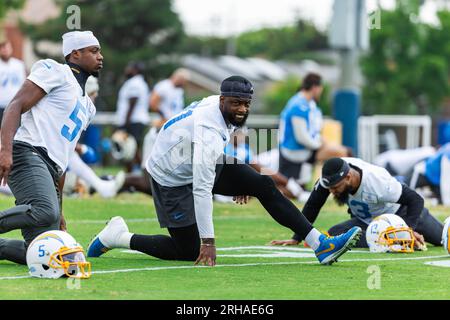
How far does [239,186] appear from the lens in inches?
352

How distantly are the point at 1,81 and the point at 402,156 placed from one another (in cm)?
638

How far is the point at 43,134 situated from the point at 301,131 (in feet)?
29.9

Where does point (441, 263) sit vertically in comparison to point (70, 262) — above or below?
below

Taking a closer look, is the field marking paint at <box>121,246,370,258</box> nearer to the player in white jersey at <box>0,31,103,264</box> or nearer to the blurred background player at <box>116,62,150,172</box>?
the player in white jersey at <box>0,31,103,264</box>

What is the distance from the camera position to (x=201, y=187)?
27.9ft

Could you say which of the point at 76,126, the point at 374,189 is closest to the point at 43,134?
the point at 76,126

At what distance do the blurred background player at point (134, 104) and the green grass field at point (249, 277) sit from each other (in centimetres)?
906

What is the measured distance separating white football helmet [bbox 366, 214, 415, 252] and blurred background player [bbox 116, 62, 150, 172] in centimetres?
1072

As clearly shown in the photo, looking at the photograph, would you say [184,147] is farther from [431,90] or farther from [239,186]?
[431,90]

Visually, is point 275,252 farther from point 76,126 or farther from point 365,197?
point 76,126

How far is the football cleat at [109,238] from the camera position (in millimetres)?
9359

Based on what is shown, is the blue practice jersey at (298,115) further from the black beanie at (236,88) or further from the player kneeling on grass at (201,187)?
the black beanie at (236,88)

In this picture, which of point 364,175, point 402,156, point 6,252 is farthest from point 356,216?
point 402,156

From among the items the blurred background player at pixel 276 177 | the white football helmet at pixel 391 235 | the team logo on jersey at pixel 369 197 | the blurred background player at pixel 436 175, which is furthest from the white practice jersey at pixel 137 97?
the white football helmet at pixel 391 235
